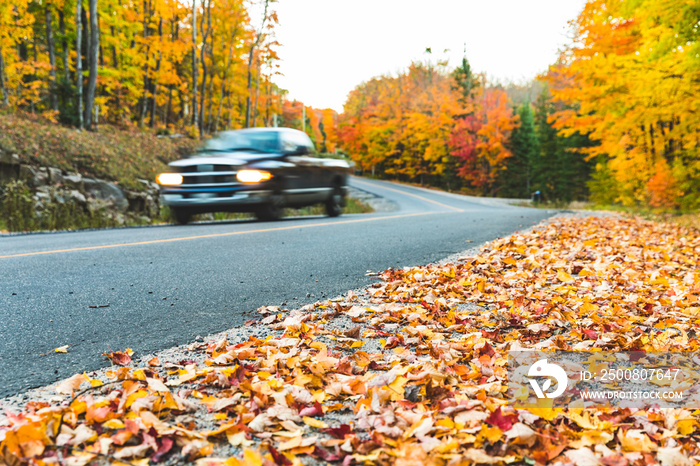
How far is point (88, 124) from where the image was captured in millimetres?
17875

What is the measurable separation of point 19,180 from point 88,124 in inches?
275

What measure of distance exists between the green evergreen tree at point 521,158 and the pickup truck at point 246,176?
39.2m

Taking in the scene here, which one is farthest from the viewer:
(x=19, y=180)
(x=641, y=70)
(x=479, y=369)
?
(x=19, y=180)

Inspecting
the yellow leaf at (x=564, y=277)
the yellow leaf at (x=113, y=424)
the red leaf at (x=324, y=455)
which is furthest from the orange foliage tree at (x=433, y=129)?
the yellow leaf at (x=113, y=424)

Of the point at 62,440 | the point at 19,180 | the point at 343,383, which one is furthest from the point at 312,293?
the point at 19,180

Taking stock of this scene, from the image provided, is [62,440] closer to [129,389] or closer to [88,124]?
[129,389]

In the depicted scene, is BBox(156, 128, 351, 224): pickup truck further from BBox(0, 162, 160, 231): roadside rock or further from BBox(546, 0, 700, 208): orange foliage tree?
BBox(546, 0, 700, 208): orange foliage tree

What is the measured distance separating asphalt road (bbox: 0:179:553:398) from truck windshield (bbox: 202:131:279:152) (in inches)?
96.1

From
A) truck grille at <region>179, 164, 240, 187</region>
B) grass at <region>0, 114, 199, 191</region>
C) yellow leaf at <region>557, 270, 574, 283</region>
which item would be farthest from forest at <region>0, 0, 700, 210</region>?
truck grille at <region>179, 164, 240, 187</region>

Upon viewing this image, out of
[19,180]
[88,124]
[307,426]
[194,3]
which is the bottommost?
[307,426]

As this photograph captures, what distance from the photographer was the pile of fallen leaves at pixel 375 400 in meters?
1.81

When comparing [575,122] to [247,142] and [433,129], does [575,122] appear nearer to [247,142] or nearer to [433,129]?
[247,142]

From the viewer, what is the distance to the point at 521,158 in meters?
47.1

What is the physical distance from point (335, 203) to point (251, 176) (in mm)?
3210
